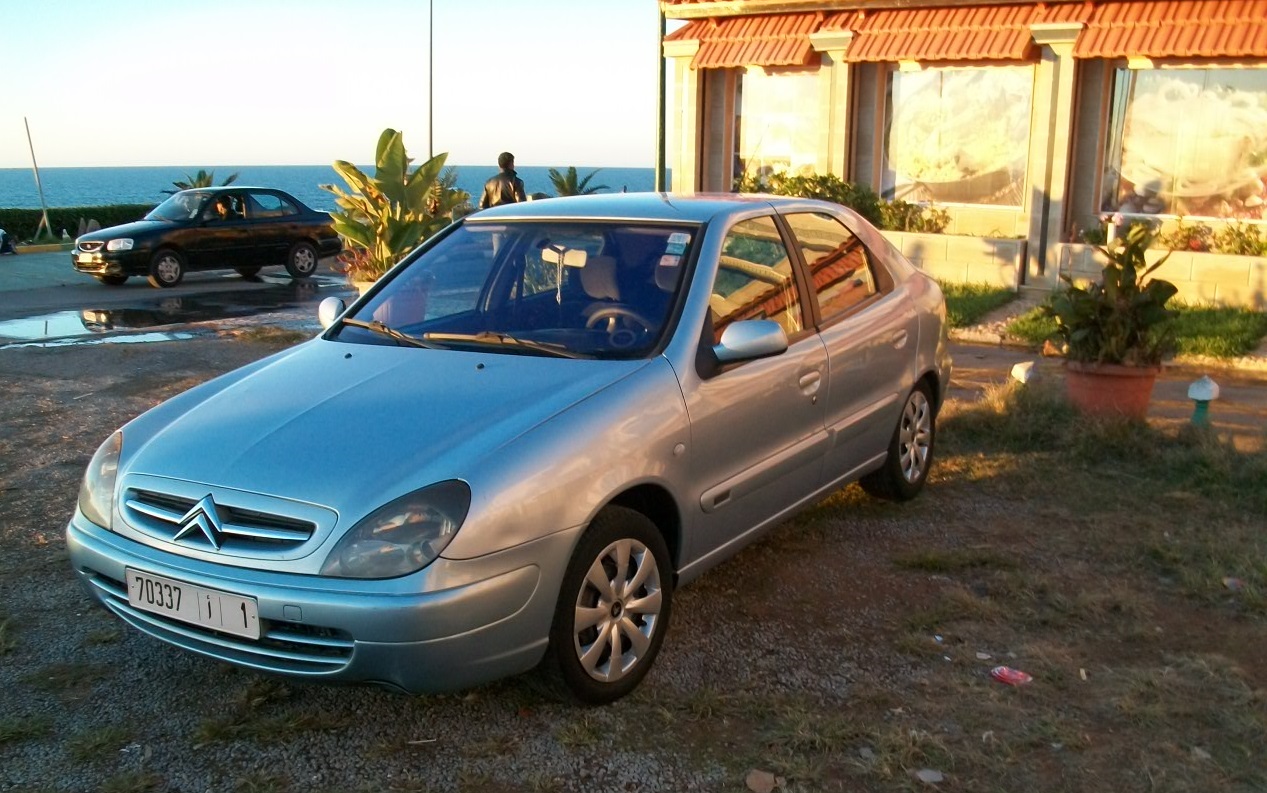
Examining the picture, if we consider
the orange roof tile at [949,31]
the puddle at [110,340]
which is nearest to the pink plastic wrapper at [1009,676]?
the puddle at [110,340]

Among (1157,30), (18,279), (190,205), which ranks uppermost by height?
(1157,30)

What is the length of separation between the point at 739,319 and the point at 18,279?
17.5 meters

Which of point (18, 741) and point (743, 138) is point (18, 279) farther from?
point (18, 741)

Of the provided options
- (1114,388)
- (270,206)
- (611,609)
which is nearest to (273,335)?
(270,206)

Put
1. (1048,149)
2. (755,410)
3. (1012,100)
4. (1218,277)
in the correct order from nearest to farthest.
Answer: (755,410) → (1218,277) → (1048,149) → (1012,100)

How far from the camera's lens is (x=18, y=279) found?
18812 millimetres

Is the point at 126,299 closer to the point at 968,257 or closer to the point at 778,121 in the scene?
the point at 778,121

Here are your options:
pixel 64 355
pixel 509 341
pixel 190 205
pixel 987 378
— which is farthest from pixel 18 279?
pixel 509 341

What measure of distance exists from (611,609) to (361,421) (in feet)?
3.44

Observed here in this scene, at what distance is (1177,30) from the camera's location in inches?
533

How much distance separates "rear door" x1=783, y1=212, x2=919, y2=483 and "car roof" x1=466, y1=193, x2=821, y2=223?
0.31 m

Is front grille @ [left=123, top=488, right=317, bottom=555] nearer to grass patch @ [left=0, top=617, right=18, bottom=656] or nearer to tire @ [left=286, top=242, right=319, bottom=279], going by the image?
grass patch @ [left=0, top=617, right=18, bottom=656]

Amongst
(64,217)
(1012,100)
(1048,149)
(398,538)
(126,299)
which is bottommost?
(126,299)

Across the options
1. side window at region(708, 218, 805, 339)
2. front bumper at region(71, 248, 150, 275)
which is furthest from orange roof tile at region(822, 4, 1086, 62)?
side window at region(708, 218, 805, 339)
